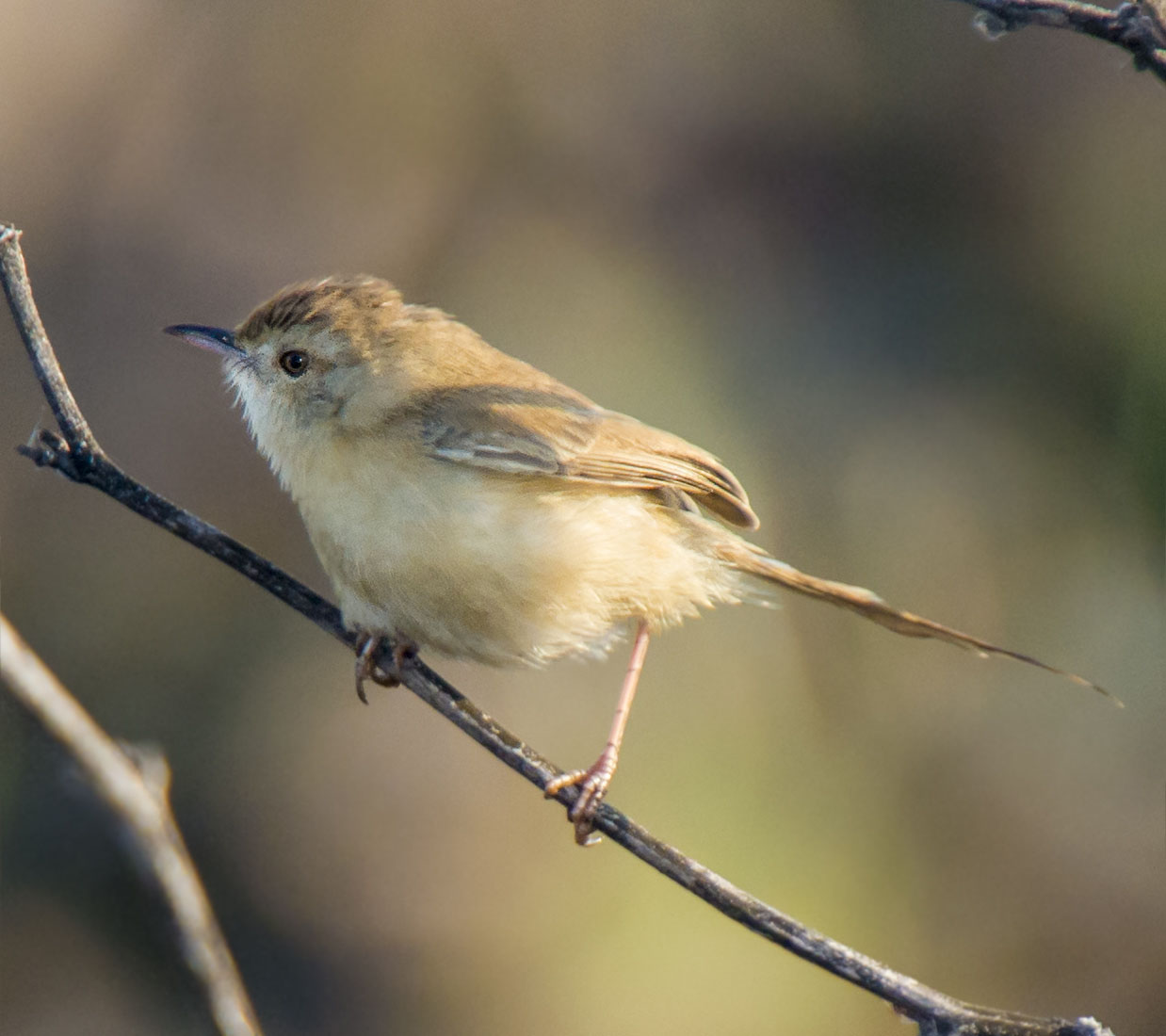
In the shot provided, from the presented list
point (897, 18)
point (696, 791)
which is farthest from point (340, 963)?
point (897, 18)

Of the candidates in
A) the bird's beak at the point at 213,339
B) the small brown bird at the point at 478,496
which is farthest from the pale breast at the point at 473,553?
the bird's beak at the point at 213,339

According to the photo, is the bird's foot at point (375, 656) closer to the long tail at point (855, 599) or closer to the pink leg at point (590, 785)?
the pink leg at point (590, 785)

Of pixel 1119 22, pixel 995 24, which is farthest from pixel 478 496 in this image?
pixel 1119 22

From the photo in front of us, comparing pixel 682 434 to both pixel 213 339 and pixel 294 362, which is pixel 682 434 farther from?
pixel 213 339

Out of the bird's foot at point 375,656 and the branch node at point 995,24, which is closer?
the branch node at point 995,24

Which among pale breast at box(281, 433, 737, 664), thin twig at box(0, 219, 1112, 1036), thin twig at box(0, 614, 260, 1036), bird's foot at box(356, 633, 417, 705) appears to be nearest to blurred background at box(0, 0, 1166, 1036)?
pale breast at box(281, 433, 737, 664)

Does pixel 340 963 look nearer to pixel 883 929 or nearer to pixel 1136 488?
pixel 883 929

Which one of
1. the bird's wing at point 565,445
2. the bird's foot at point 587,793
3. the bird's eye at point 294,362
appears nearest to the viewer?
the bird's foot at point 587,793

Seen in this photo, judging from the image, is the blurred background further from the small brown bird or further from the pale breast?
the pale breast

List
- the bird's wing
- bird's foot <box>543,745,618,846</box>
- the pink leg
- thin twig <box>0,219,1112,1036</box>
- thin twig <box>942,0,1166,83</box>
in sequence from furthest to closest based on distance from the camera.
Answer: the bird's wing → bird's foot <box>543,745,618,846</box> → the pink leg → thin twig <box>0,219,1112,1036</box> → thin twig <box>942,0,1166,83</box>
